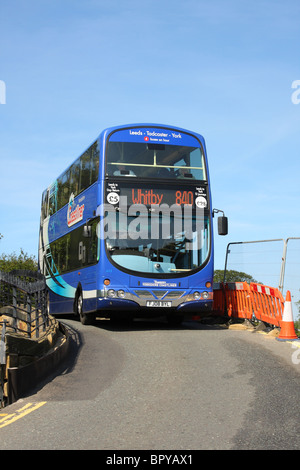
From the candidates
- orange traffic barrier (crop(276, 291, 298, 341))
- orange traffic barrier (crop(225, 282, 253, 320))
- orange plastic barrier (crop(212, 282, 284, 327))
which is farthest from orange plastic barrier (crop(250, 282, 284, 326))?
orange traffic barrier (crop(276, 291, 298, 341))

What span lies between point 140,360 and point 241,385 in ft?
8.94

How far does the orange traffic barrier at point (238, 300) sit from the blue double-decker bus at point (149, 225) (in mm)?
1266

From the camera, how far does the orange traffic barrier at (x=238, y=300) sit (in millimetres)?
16328

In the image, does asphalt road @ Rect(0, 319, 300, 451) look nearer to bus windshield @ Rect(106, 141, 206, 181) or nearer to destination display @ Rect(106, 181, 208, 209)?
destination display @ Rect(106, 181, 208, 209)

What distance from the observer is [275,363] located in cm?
1030

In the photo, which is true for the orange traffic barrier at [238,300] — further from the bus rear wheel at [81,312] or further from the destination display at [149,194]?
the bus rear wheel at [81,312]

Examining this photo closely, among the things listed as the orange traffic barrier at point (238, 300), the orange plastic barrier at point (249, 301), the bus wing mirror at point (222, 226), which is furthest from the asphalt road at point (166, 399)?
the bus wing mirror at point (222, 226)

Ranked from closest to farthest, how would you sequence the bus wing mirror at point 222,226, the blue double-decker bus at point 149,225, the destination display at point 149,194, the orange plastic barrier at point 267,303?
the orange plastic barrier at point 267,303
the blue double-decker bus at point 149,225
the destination display at point 149,194
the bus wing mirror at point 222,226

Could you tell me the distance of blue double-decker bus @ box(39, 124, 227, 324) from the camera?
1519 centimetres

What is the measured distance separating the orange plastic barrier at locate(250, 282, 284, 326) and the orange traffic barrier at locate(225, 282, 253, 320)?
42 cm

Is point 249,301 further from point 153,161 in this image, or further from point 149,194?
point 153,161

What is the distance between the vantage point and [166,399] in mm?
8016

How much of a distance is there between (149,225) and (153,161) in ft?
5.26
